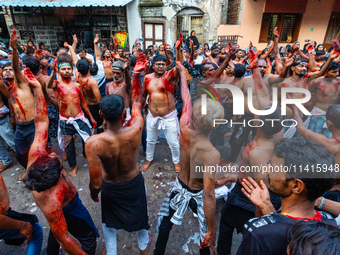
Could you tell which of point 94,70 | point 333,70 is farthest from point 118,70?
point 333,70

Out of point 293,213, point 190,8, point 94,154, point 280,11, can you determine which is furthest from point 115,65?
point 280,11

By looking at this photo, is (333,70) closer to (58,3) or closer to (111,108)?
(111,108)

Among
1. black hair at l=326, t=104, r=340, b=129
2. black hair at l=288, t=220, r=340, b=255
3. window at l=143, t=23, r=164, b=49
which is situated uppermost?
window at l=143, t=23, r=164, b=49

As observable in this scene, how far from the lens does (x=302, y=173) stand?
125 centimetres

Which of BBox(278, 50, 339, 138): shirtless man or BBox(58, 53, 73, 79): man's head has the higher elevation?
BBox(58, 53, 73, 79): man's head

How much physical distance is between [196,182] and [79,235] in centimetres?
144

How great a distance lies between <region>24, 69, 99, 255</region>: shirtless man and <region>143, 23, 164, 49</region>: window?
43.1 ft

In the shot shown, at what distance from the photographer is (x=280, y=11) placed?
13078 millimetres

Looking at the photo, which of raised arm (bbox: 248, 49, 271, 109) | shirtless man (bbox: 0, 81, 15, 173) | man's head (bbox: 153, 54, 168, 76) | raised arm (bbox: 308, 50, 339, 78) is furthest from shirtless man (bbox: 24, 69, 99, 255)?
raised arm (bbox: 308, 50, 339, 78)

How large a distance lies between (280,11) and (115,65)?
14019 mm

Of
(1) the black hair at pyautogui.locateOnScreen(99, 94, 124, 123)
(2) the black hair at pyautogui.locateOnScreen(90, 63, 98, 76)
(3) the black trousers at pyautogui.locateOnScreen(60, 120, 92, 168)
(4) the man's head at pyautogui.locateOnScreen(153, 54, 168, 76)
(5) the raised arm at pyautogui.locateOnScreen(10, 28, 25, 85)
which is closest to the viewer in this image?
(1) the black hair at pyautogui.locateOnScreen(99, 94, 124, 123)

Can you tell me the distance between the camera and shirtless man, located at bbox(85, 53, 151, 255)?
1938 millimetres

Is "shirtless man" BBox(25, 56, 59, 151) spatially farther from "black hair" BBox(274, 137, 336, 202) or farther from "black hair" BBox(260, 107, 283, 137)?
"black hair" BBox(274, 137, 336, 202)

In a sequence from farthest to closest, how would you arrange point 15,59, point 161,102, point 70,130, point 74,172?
point 74,172 < point 161,102 < point 70,130 < point 15,59
